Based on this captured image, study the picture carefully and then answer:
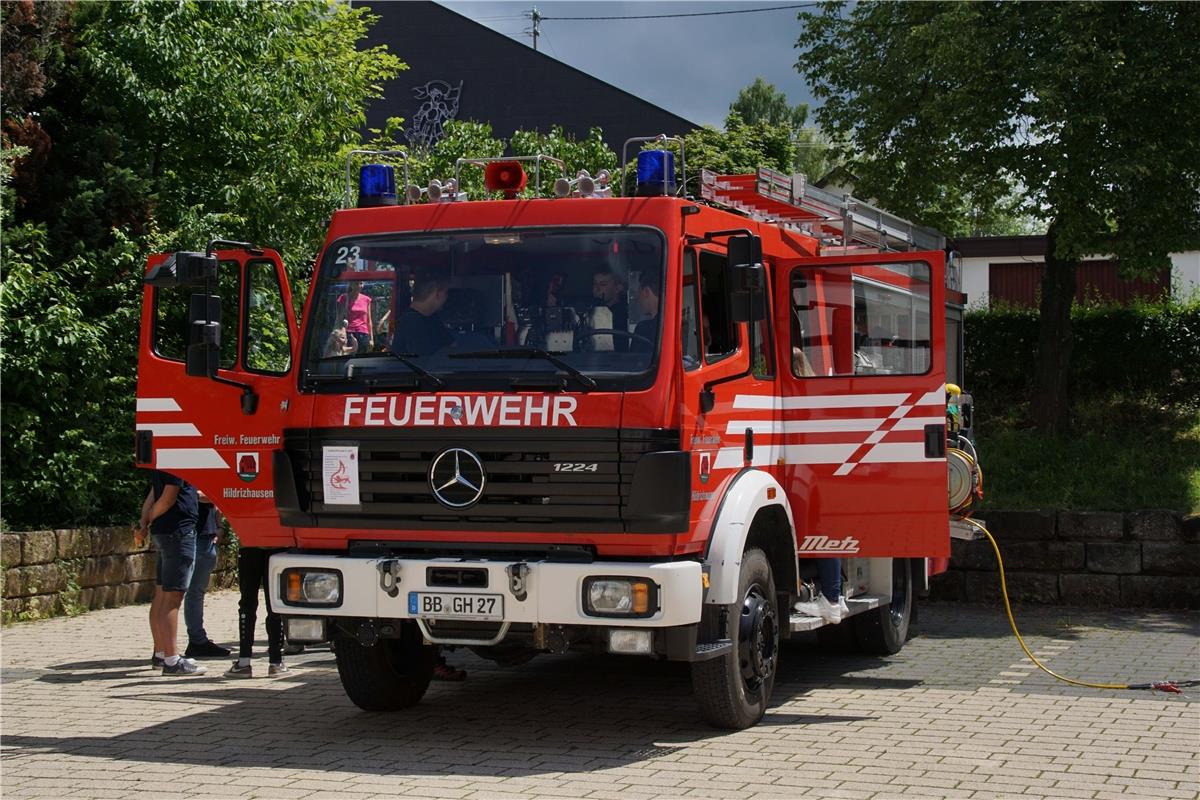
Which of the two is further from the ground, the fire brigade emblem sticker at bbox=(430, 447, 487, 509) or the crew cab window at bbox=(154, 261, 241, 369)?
the crew cab window at bbox=(154, 261, 241, 369)

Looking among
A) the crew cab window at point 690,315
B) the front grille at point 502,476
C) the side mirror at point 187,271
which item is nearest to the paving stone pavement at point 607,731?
the front grille at point 502,476

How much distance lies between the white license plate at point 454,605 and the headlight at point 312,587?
424mm

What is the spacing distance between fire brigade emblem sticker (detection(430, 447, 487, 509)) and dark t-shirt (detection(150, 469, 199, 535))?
2.97 metres

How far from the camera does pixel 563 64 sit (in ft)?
120

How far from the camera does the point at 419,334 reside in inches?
301

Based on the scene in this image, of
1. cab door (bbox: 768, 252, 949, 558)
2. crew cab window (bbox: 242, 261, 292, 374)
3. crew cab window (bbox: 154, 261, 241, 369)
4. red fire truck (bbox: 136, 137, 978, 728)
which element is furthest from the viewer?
crew cab window (bbox: 242, 261, 292, 374)

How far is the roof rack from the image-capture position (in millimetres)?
8891

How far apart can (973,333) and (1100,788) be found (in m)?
13.7

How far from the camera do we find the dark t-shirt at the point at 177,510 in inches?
383

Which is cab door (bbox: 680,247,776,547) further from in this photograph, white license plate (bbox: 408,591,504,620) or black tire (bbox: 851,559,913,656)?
black tire (bbox: 851,559,913,656)

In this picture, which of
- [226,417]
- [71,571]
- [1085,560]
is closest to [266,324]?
[71,571]

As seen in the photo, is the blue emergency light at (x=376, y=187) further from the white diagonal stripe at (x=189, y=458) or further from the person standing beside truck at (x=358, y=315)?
the white diagonal stripe at (x=189, y=458)

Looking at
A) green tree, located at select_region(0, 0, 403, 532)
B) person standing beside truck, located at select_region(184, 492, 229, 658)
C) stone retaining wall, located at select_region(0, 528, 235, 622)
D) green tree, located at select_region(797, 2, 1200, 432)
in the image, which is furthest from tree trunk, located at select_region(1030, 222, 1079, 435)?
person standing beside truck, located at select_region(184, 492, 229, 658)

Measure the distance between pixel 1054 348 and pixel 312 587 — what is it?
12032 mm
